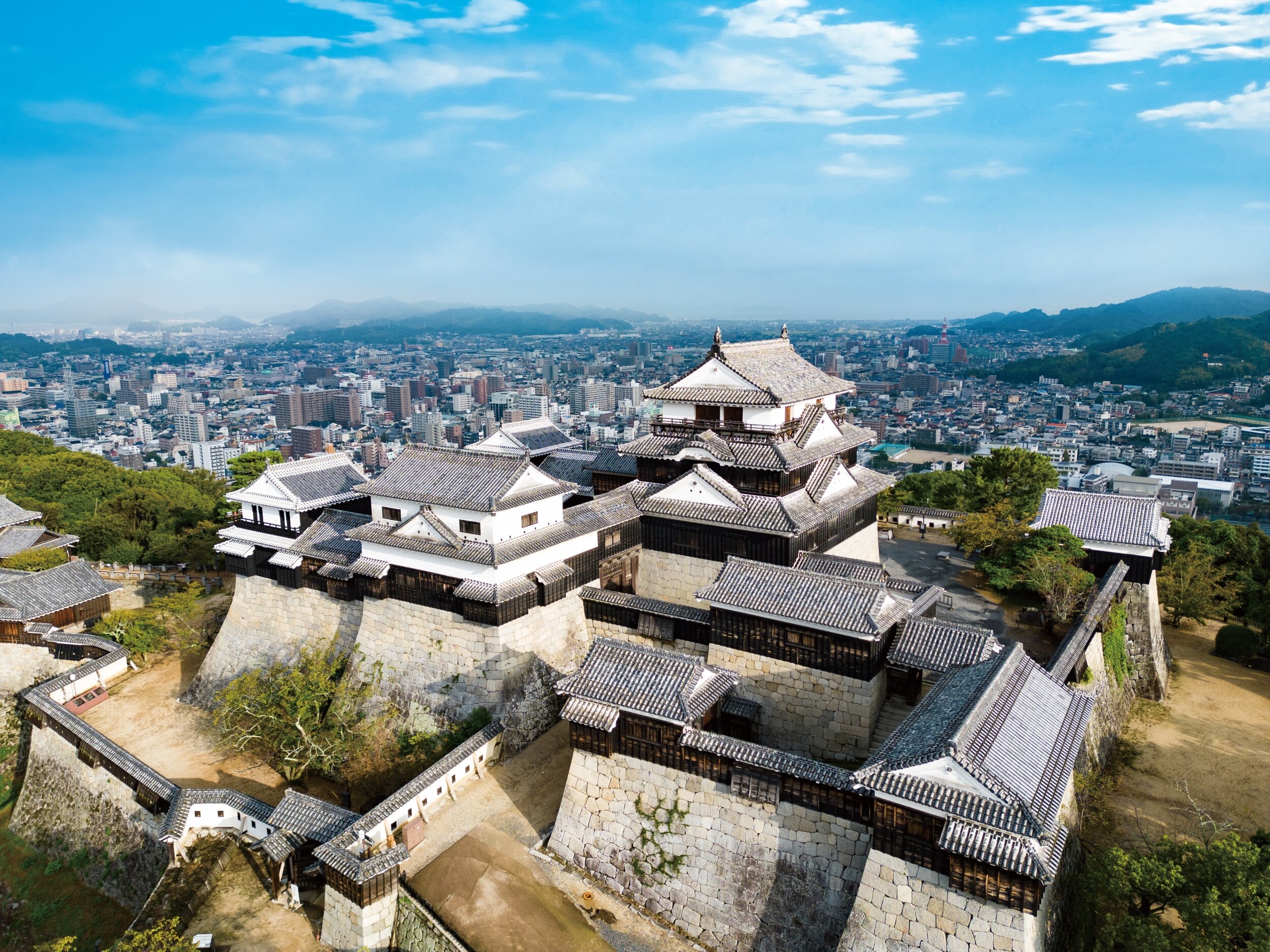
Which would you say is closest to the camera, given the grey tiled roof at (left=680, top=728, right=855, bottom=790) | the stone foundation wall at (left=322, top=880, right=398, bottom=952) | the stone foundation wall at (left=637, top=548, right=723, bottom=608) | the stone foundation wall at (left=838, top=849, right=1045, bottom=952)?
the stone foundation wall at (left=838, top=849, right=1045, bottom=952)

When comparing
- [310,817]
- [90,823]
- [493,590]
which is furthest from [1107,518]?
[90,823]

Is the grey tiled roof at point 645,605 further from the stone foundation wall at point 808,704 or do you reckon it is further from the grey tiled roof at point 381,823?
the grey tiled roof at point 381,823

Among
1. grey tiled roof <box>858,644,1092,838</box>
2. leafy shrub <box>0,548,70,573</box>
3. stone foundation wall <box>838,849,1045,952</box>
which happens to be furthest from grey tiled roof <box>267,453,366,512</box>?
stone foundation wall <box>838,849,1045,952</box>

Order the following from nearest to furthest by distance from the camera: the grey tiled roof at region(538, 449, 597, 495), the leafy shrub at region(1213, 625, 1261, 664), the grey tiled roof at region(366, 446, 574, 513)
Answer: the grey tiled roof at region(366, 446, 574, 513), the leafy shrub at region(1213, 625, 1261, 664), the grey tiled roof at region(538, 449, 597, 495)

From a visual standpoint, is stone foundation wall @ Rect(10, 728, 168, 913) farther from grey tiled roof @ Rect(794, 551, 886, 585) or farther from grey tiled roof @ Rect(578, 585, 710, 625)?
grey tiled roof @ Rect(794, 551, 886, 585)

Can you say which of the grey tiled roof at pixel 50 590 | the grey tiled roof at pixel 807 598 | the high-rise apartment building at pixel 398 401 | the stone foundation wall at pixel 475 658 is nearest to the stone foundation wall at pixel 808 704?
the grey tiled roof at pixel 807 598

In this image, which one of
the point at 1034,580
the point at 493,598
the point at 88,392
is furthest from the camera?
the point at 88,392

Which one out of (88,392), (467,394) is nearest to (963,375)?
(467,394)

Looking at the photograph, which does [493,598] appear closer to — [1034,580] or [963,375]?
[1034,580]
